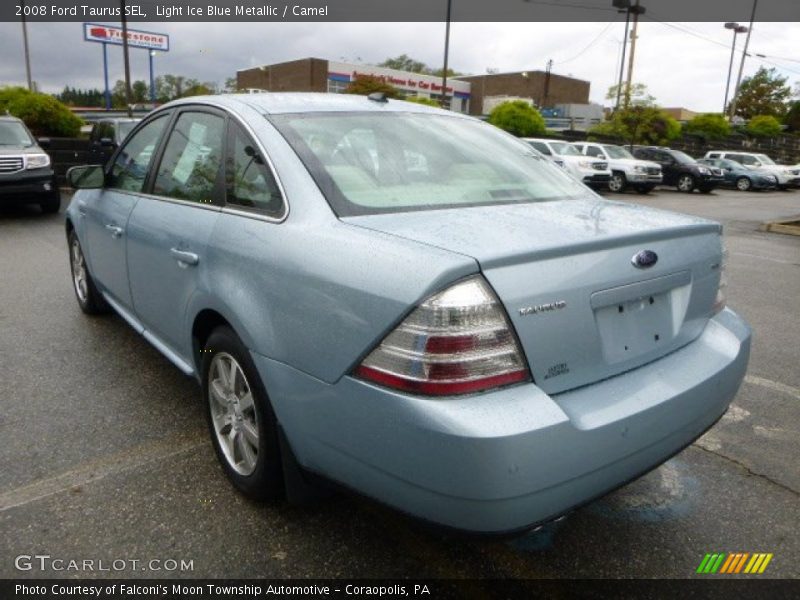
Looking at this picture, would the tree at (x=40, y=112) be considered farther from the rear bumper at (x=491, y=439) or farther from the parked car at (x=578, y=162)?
the rear bumper at (x=491, y=439)

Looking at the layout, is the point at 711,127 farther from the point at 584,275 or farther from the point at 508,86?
the point at 584,275

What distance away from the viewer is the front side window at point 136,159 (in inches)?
138

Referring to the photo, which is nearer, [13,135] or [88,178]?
[88,178]

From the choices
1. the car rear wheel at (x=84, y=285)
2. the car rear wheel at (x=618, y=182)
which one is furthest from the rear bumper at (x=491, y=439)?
the car rear wheel at (x=618, y=182)

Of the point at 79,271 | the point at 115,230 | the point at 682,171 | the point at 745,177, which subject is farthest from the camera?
the point at 745,177

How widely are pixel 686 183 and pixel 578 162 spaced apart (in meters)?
6.91

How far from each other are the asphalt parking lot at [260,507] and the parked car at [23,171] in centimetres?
727

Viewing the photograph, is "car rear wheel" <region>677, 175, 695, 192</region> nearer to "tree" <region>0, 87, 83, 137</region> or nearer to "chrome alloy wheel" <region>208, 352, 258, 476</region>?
"tree" <region>0, 87, 83, 137</region>

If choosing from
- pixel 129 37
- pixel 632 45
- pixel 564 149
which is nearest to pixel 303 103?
pixel 564 149

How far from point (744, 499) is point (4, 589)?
111 inches

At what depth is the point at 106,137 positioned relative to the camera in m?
13.9

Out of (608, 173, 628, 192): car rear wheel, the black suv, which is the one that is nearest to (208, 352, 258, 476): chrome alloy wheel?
(608, 173, 628, 192): car rear wheel

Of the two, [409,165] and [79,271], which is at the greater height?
[409,165]

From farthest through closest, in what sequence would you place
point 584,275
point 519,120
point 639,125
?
point 639,125, point 519,120, point 584,275
